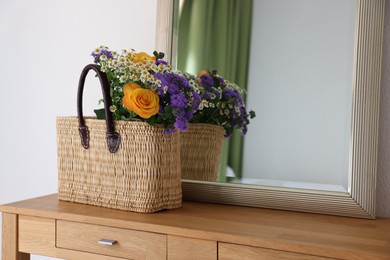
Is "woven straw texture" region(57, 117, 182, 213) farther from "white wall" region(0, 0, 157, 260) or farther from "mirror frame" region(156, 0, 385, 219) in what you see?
"white wall" region(0, 0, 157, 260)

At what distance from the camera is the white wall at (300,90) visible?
1.47 metres

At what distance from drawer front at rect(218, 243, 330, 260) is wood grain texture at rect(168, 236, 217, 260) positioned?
25mm

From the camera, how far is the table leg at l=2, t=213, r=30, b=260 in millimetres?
1549

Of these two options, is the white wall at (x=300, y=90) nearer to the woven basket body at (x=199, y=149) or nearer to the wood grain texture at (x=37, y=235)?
the woven basket body at (x=199, y=149)

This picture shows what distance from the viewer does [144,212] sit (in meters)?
1.44

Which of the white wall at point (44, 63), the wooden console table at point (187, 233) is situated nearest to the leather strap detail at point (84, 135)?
the wooden console table at point (187, 233)

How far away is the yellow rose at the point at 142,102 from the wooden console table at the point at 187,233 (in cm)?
30

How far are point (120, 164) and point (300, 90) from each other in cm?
61

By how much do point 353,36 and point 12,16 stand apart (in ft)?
5.46

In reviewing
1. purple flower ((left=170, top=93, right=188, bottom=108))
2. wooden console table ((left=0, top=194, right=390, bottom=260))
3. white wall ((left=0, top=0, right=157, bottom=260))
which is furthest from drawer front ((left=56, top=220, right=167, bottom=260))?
white wall ((left=0, top=0, right=157, bottom=260))

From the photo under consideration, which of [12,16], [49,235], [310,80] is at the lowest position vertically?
[49,235]

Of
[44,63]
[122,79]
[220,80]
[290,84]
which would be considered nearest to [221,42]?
[220,80]

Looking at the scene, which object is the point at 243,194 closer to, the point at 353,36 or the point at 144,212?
the point at 144,212

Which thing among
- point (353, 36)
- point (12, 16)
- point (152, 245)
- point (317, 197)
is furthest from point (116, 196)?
point (12, 16)
